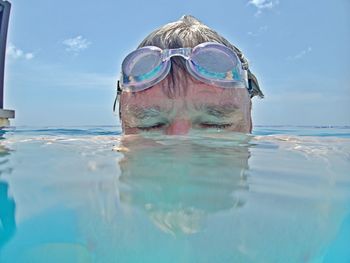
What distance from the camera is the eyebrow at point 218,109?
3.70 m

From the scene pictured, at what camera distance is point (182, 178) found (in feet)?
7.09

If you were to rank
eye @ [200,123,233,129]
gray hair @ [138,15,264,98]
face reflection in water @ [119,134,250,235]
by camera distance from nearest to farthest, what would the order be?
face reflection in water @ [119,134,250,235], eye @ [200,123,233,129], gray hair @ [138,15,264,98]

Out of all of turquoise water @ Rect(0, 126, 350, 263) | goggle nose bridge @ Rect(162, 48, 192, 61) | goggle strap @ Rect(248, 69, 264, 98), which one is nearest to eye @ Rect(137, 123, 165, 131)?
goggle nose bridge @ Rect(162, 48, 192, 61)

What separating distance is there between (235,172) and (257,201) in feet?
2.06

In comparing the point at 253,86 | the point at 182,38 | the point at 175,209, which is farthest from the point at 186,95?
the point at 175,209

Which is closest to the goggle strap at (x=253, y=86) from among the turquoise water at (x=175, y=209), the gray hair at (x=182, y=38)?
the gray hair at (x=182, y=38)

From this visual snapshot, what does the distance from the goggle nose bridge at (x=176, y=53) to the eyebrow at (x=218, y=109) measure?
0.73 m

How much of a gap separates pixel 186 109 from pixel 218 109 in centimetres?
40

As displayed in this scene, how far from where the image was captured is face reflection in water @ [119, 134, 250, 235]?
5.10 feet

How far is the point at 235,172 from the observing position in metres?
2.37

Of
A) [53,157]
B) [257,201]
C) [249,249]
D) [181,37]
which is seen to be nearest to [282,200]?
[257,201]

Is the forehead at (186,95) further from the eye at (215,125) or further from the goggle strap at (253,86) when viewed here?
the goggle strap at (253,86)

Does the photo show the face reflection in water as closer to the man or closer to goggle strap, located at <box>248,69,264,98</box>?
the man

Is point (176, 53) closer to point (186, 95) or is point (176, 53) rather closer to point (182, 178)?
point (186, 95)
